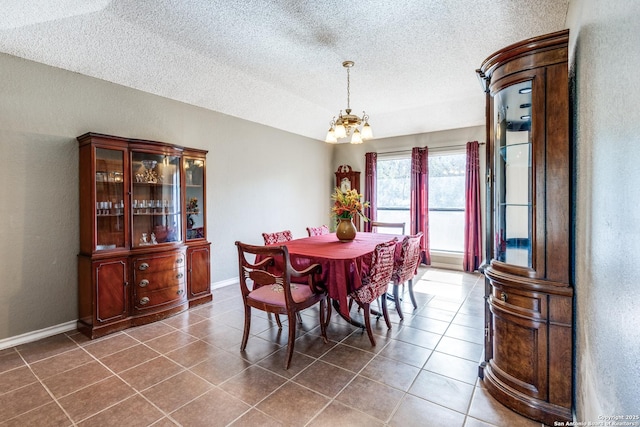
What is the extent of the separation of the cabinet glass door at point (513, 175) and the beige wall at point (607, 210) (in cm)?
24

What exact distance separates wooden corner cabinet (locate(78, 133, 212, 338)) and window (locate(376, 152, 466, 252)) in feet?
13.5

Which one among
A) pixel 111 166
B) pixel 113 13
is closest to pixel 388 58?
pixel 113 13

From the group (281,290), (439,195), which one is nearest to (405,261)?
(281,290)

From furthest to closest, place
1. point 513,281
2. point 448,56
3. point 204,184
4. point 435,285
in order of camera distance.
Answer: point 435,285, point 204,184, point 448,56, point 513,281

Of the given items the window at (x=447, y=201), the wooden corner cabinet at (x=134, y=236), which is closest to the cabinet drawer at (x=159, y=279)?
the wooden corner cabinet at (x=134, y=236)

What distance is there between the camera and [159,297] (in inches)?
135

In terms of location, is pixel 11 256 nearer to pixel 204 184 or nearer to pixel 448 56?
pixel 204 184

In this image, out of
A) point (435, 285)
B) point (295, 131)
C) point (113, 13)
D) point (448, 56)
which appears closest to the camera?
point (113, 13)

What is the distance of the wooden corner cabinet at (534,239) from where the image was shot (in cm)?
172

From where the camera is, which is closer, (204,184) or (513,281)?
(513,281)

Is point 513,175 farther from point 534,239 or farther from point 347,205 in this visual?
point 347,205

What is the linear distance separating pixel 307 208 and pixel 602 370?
5508 mm

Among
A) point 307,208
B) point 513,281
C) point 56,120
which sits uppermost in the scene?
point 56,120

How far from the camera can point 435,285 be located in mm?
4676
